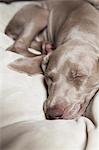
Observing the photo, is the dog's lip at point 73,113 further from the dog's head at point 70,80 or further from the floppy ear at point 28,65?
the floppy ear at point 28,65

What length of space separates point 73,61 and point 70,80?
0.30 ft

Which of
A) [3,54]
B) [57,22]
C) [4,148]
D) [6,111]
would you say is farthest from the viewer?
[57,22]

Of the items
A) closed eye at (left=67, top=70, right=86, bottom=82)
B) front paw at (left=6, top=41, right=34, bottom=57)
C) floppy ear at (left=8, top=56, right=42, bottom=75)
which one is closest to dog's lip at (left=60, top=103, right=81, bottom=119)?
closed eye at (left=67, top=70, right=86, bottom=82)

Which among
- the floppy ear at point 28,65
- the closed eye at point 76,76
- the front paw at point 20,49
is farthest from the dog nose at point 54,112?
the front paw at point 20,49

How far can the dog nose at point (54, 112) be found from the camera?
1.73 m

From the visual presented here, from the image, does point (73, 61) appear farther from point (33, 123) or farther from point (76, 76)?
point (33, 123)

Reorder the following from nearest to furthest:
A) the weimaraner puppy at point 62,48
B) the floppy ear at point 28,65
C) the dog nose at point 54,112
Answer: the dog nose at point 54,112 → the weimaraner puppy at point 62,48 → the floppy ear at point 28,65

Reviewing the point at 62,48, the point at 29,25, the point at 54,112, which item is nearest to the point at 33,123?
the point at 54,112

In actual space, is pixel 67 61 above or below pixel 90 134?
below

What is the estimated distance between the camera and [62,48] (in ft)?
6.86

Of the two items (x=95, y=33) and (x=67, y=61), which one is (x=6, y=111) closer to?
(x=67, y=61)

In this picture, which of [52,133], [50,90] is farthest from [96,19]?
[52,133]

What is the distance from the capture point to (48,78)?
79.0 inches

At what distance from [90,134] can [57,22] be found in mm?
1300
